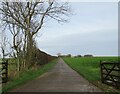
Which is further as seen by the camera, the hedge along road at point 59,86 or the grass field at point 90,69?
the grass field at point 90,69

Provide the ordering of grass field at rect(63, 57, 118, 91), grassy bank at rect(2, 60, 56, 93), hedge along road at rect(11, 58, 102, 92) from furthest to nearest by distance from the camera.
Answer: grass field at rect(63, 57, 118, 91) < grassy bank at rect(2, 60, 56, 93) < hedge along road at rect(11, 58, 102, 92)

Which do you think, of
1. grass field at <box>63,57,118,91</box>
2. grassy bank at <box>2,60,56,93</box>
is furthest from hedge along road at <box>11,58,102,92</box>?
grass field at <box>63,57,118,91</box>

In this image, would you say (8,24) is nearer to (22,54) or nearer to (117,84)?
(22,54)

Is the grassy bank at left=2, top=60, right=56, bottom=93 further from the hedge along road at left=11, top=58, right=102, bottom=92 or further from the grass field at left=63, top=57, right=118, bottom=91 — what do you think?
the grass field at left=63, top=57, right=118, bottom=91

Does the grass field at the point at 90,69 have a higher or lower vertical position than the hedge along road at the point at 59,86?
lower

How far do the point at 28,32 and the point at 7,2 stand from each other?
4331 millimetres

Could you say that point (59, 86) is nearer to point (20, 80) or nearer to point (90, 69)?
point (20, 80)

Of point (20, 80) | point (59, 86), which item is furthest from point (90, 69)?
point (59, 86)

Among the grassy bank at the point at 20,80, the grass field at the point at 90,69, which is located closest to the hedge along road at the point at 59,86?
the grassy bank at the point at 20,80

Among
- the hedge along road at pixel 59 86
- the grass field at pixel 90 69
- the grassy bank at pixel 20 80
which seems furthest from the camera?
the grass field at pixel 90 69

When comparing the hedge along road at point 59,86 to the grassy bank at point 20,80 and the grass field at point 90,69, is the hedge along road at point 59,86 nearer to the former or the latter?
the grassy bank at point 20,80

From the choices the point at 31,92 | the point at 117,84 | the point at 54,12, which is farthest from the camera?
the point at 54,12

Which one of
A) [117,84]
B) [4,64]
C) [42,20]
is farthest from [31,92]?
[42,20]

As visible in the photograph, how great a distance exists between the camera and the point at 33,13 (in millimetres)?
33375
